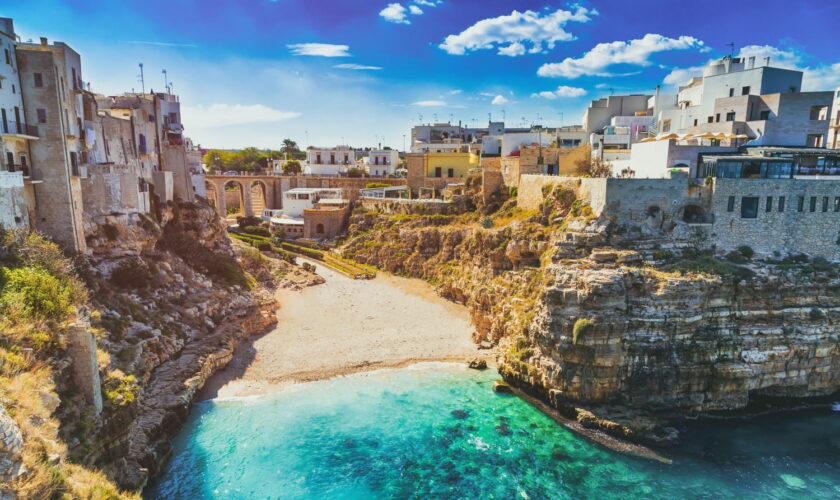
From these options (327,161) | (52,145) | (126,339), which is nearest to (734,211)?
(126,339)

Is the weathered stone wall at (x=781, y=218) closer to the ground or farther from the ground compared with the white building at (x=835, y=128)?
closer to the ground

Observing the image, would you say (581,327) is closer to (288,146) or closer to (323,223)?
(323,223)

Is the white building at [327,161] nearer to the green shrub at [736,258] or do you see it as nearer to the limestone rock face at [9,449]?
the green shrub at [736,258]

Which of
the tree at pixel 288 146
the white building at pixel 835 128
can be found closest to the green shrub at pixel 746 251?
the white building at pixel 835 128

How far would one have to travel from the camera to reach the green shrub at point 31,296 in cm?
1651

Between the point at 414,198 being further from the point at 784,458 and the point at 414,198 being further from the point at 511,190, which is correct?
the point at 784,458

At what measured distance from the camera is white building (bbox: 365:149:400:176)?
7119 cm

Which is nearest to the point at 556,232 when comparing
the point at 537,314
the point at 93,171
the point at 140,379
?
the point at 537,314

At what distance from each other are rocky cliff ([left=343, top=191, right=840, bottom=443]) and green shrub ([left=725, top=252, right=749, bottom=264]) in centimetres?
8

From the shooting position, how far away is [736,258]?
26.9 meters

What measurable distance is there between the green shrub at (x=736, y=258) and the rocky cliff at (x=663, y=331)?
0.26ft

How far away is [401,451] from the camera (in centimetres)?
2158

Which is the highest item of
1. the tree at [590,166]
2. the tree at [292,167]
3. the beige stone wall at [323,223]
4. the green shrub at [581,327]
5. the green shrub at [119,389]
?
the tree at [292,167]

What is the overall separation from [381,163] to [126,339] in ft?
172
